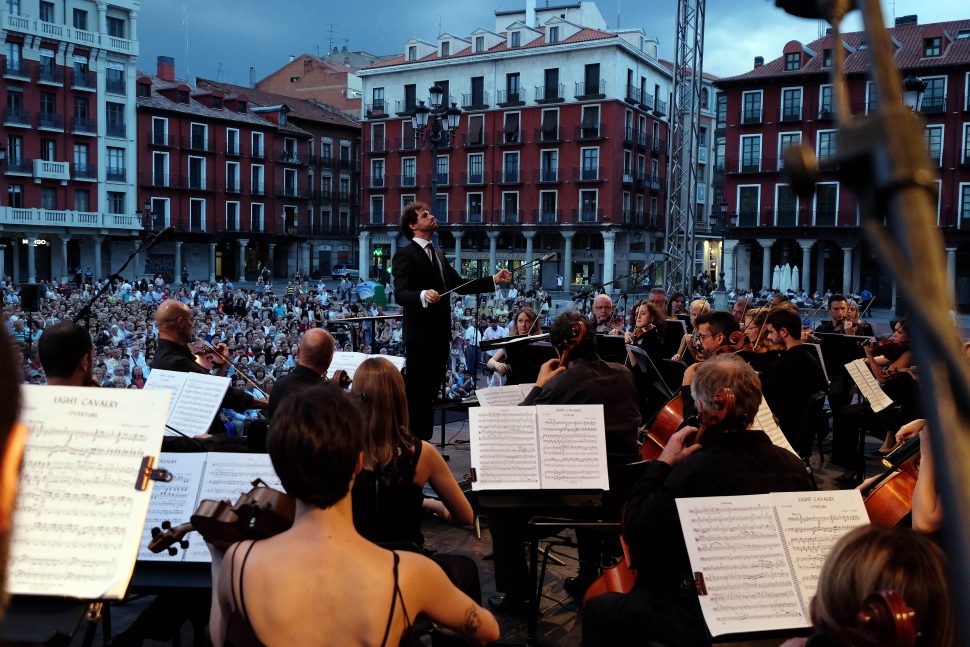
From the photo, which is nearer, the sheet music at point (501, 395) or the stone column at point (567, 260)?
the sheet music at point (501, 395)

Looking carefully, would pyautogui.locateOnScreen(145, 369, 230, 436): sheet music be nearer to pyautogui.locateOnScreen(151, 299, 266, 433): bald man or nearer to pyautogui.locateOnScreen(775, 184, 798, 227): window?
pyautogui.locateOnScreen(151, 299, 266, 433): bald man

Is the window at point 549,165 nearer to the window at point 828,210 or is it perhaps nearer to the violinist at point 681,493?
the window at point 828,210

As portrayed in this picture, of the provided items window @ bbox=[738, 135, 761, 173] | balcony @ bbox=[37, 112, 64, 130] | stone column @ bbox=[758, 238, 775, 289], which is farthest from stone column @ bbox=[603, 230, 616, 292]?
balcony @ bbox=[37, 112, 64, 130]

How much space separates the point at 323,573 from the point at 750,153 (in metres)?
42.0

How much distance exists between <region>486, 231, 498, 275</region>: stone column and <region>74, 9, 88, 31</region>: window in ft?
75.9

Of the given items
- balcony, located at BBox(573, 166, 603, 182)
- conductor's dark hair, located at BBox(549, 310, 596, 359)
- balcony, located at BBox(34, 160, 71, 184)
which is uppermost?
balcony, located at BBox(573, 166, 603, 182)

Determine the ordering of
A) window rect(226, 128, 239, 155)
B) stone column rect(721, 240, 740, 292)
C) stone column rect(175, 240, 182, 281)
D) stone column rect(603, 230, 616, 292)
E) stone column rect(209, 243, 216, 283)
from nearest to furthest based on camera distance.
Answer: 1. stone column rect(721, 240, 740, 292)
2. stone column rect(603, 230, 616, 292)
3. stone column rect(175, 240, 182, 281)
4. window rect(226, 128, 239, 155)
5. stone column rect(209, 243, 216, 283)

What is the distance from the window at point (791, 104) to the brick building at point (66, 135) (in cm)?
3251

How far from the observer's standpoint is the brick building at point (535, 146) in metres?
43.7

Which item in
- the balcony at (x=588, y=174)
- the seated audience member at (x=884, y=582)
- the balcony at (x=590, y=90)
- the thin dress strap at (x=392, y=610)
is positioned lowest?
the thin dress strap at (x=392, y=610)

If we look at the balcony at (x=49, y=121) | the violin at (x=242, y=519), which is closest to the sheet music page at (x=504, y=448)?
the violin at (x=242, y=519)

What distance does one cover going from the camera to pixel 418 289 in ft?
20.5

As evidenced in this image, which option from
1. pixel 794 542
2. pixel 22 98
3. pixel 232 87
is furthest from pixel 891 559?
pixel 232 87

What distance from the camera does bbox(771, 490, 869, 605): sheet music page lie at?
9.07 ft
